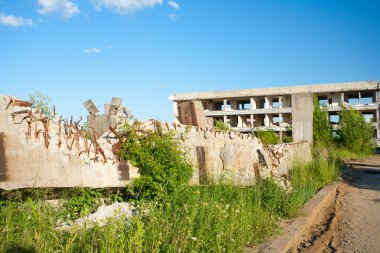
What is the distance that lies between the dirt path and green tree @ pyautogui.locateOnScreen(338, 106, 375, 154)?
21.9 metres

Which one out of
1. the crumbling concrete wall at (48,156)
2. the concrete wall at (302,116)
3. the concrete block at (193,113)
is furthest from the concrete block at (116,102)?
the concrete wall at (302,116)

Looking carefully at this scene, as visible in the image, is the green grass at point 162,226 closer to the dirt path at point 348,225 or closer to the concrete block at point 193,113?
the dirt path at point 348,225

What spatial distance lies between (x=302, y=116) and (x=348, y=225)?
22380mm

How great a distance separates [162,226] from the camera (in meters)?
4.02

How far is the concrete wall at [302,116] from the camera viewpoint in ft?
86.9

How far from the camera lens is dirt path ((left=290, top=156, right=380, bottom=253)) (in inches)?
204

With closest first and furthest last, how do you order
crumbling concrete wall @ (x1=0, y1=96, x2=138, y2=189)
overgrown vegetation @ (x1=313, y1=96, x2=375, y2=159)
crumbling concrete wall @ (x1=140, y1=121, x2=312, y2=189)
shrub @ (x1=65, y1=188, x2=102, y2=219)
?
crumbling concrete wall @ (x1=0, y1=96, x2=138, y2=189) → shrub @ (x1=65, y1=188, x2=102, y2=219) → crumbling concrete wall @ (x1=140, y1=121, x2=312, y2=189) → overgrown vegetation @ (x1=313, y1=96, x2=375, y2=159)

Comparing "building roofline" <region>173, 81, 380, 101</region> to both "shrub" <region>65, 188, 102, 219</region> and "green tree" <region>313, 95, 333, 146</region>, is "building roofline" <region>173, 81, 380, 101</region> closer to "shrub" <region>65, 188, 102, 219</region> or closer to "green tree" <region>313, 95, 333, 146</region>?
"green tree" <region>313, 95, 333, 146</region>

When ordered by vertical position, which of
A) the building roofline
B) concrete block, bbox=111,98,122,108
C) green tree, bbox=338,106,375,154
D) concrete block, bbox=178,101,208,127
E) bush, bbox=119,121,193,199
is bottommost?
green tree, bbox=338,106,375,154

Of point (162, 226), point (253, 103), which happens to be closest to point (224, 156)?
point (162, 226)

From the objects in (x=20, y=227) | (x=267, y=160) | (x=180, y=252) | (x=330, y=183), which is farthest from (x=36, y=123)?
(x=330, y=183)

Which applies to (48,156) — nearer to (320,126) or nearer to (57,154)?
(57,154)

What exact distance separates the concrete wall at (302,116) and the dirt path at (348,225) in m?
16.7

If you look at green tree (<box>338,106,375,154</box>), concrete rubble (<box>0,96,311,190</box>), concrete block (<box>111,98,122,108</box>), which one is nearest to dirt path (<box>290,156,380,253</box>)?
concrete rubble (<box>0,96,311,190</box>)
